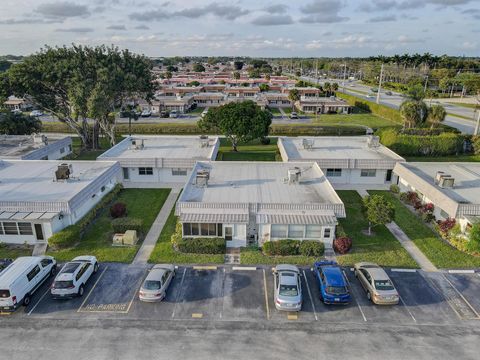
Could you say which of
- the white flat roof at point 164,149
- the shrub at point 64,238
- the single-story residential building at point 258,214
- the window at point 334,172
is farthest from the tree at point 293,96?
the shrub at point 64,238

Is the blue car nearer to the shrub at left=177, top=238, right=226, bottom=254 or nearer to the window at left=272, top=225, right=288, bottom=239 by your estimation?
the window at left=272, top=225, right=288, bottom=239

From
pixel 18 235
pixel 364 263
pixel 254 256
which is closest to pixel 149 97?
pixel 18 235

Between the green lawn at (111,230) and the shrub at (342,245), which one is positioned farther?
the shrub at (342,245)

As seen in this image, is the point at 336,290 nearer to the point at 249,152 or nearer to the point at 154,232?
the point at 154,232

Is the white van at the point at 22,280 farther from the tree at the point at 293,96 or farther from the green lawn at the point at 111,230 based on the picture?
the tree at the point at 293,96

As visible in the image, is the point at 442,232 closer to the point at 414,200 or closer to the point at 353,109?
the point at 414,200

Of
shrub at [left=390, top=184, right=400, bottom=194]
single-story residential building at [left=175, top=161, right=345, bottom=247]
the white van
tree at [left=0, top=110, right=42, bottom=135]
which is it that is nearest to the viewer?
the white van

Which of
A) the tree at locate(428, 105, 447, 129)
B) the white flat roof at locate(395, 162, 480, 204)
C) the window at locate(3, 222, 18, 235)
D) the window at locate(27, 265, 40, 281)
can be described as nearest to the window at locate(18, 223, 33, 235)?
the window at locate(3, 222, 18, 235)
